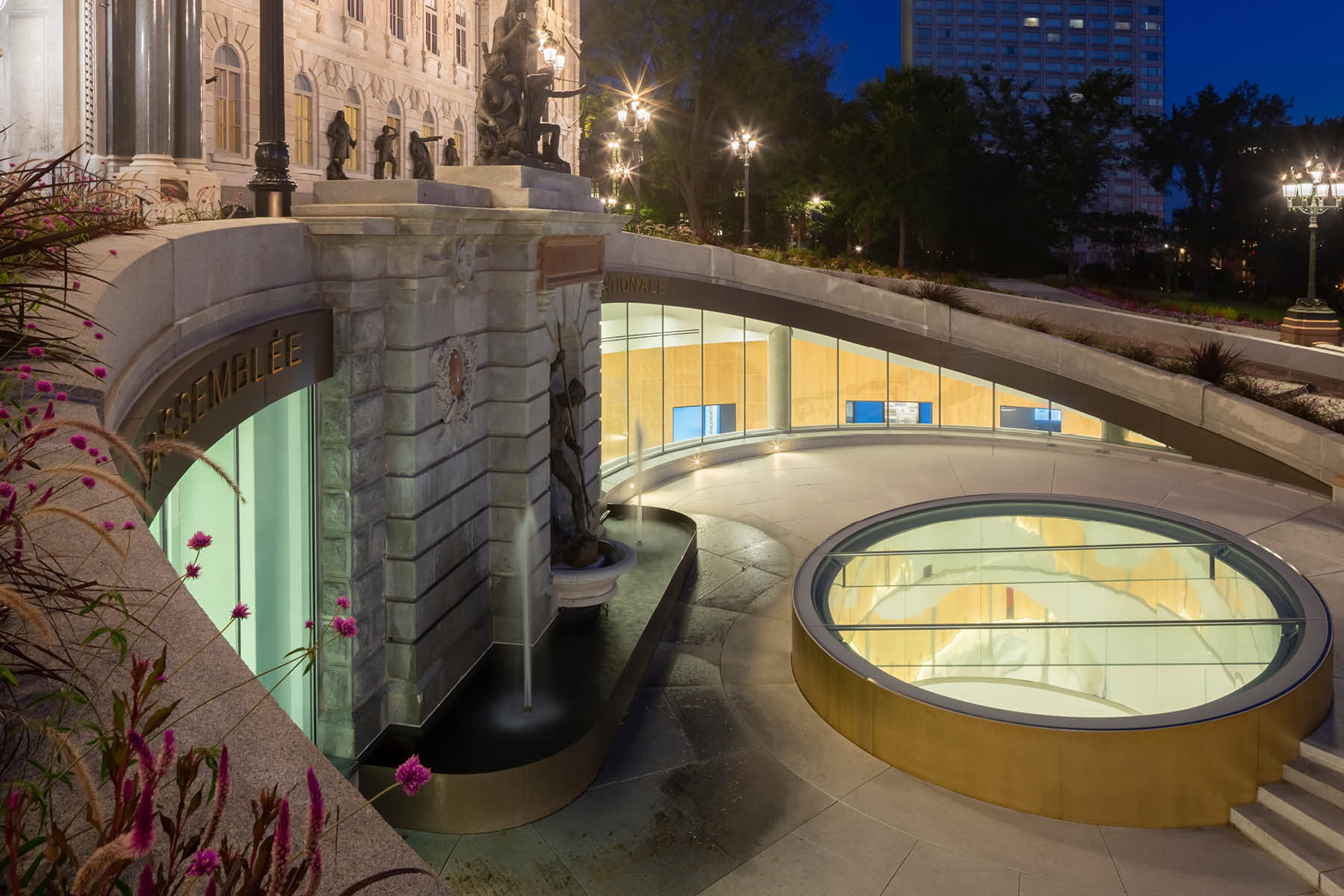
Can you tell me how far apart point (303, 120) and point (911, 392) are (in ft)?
63.7

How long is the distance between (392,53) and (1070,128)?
38539 mm

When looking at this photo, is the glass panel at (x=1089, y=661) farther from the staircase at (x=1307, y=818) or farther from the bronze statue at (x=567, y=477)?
the bronze statue at (x=567, y=477)

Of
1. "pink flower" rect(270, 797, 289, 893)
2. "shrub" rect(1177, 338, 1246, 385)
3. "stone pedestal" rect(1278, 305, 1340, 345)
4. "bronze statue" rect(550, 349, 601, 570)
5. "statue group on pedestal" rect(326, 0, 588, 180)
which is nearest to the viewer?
"pink flower" rect(270, 797, 289, 893)

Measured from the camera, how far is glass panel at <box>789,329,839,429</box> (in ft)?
92.5

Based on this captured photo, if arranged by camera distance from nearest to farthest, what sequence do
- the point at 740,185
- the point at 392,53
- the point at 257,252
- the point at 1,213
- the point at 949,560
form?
1. the point at 1,213
2. the point at 257,252
3. the point at 949,560
4. the point at 392,53
5. the point at 740,185

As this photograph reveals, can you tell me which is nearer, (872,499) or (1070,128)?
Result: (872,499)

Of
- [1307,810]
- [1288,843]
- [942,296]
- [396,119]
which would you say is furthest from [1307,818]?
[396,119]

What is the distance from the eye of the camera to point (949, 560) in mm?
14367

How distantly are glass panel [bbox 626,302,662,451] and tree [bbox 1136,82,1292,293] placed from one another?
5043 cm

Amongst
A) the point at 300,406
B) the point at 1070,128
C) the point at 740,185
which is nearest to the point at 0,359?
the point at 300,406

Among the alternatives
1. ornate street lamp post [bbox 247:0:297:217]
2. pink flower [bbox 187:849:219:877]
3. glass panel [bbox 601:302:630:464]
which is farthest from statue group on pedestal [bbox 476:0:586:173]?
pink flower [bbox 187:849:219:877]

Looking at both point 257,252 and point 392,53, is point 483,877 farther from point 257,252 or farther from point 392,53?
point 392,53

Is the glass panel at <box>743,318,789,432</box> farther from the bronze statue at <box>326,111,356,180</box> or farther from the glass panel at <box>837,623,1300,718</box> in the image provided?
the bronze statue at <box>326,111,356,180</box>

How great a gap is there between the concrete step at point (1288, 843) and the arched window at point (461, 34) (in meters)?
38.7
